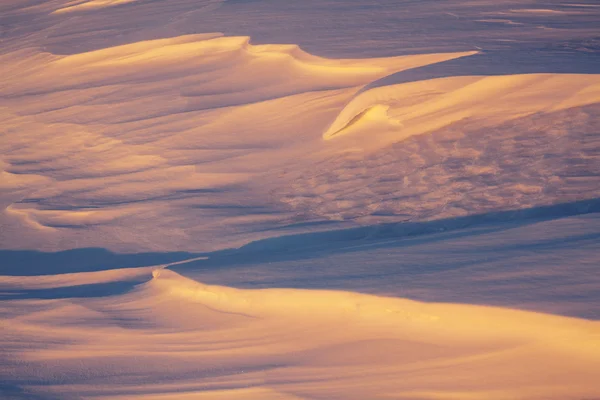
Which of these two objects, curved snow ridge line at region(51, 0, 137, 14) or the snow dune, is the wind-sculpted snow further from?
curved snow ridge line at region(51, 0, 137, 14)

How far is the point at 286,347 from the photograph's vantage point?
6.35 ft

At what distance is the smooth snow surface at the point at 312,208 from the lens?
1.82 metres

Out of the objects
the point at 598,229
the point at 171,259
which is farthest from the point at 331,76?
the point at 598,229

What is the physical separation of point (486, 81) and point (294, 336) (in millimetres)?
2116

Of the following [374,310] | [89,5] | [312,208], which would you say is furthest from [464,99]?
[89,5]

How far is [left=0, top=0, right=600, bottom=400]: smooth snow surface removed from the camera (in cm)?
182

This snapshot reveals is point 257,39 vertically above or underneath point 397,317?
above

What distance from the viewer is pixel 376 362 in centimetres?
182

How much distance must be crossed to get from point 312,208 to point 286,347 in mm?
970

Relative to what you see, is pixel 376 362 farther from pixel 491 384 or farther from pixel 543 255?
pixel 543 255

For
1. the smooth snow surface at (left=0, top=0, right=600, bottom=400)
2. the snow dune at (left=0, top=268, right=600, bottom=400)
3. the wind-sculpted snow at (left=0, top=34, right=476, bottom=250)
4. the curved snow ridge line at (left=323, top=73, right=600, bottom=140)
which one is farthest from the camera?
the curved snow ridge line at (left=323, top=73, right=600, bottom=140)

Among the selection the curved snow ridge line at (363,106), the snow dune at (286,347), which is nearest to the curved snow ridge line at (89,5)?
the curved snow ridge line at (363,106)

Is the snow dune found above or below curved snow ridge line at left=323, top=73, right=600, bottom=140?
below

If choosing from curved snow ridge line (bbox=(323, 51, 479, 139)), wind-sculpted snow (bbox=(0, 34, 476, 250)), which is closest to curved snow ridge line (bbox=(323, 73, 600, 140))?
curved snow ridge line (bbox=(323, 51, 479, 139))
